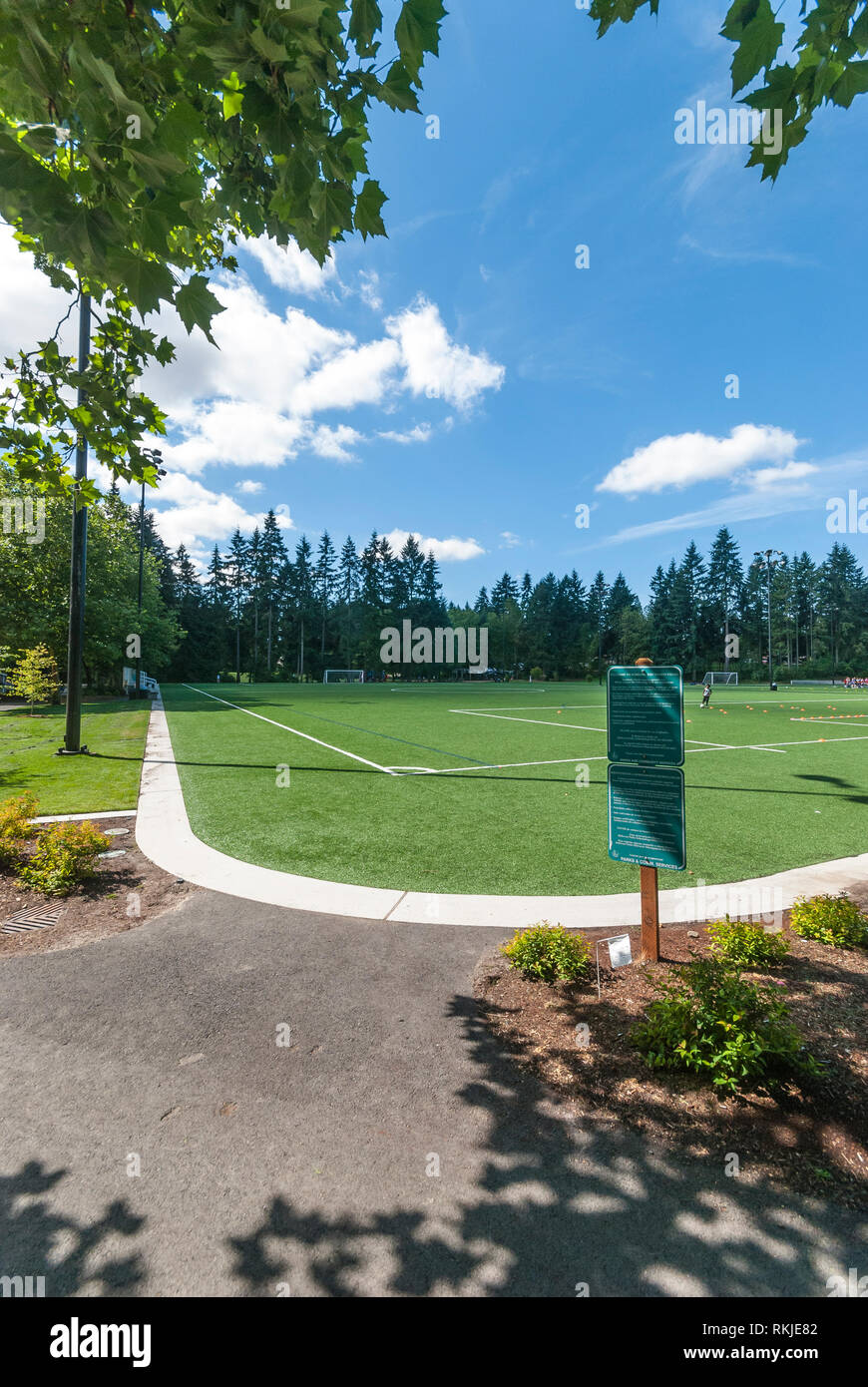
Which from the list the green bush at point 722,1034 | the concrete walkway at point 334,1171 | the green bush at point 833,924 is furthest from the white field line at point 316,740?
the green bush at point 722,1034

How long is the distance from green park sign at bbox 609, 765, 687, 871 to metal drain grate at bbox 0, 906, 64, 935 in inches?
198

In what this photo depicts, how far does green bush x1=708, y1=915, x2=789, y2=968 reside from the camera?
4215 mm

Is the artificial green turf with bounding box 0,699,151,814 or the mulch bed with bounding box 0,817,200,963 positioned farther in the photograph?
the artificial green turf with bounding box 0,699,151,814

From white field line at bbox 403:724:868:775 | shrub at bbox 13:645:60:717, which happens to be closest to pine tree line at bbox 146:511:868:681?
shrub at bbox 13:645:60:717

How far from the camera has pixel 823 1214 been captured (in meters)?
2.31

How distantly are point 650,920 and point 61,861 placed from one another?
Answer: 5673 millimetres

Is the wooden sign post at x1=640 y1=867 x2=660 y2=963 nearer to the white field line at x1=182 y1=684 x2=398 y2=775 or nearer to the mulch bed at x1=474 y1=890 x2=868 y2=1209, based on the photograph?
the mulch bed at x1=474 y1=890 x2=868 y2=1209

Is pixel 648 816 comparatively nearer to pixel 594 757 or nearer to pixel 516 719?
pixel 594 757

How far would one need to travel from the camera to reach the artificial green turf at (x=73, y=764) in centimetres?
940

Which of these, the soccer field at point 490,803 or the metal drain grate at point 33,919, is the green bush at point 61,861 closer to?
the metal drain grate at point 33,919

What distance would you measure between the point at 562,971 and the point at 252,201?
5708mm

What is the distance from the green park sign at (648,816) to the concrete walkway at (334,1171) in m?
1.59
